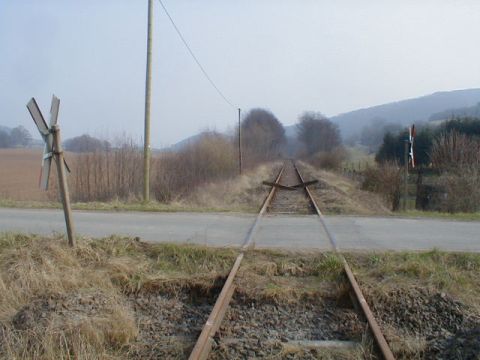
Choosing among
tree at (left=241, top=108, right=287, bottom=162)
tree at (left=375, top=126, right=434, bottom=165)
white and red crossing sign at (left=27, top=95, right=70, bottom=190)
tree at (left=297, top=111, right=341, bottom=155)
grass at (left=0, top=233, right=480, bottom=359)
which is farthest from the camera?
tree at (left=297, top=111, right=341, bottom=155)

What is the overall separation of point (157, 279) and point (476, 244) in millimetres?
6497

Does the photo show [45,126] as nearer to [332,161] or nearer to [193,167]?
[193,167]

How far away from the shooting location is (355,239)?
9.87 metres

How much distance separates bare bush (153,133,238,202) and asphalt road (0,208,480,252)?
27.5 ft

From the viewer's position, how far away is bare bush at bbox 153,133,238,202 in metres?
22.6

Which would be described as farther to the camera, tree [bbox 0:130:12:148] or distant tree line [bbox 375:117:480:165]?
tree [bbox 0:130:12:148]

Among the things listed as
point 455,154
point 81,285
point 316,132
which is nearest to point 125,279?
point 81,285

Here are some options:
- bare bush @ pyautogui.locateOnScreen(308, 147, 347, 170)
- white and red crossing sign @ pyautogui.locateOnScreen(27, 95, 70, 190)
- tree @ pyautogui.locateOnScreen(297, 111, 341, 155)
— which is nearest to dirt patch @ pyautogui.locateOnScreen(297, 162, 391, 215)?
white and red crossing sign @ pyautogui.locateOnScreen(27, 95, 70, 190)

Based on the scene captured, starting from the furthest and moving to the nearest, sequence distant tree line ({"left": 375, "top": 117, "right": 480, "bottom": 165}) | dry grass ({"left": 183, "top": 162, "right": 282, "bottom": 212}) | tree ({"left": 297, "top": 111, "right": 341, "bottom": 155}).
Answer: tree ({"left": 297, "top": 111, "right": 341, "bottom": 155}) < distant tree line ({"left": 375, "top": 117, "right": 480, "bottom": 165}) < dry grass ({"left": 183, "top": 162, "right": 282, "bottom": 212})

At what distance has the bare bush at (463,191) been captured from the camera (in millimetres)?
19922

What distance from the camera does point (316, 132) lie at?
115 meters

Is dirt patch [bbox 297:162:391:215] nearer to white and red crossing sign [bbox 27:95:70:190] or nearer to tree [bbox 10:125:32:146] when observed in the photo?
white and red crossing sign [bbox 27:95:70:190]

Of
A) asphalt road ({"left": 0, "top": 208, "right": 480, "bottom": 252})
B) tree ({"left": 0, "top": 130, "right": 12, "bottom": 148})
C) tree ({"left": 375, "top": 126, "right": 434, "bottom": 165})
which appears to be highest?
tree ({"left": 0, "top": 130, "right": 12, "bottom": 148})

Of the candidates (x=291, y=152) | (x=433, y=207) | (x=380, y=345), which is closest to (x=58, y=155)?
(x=380, y=345)
